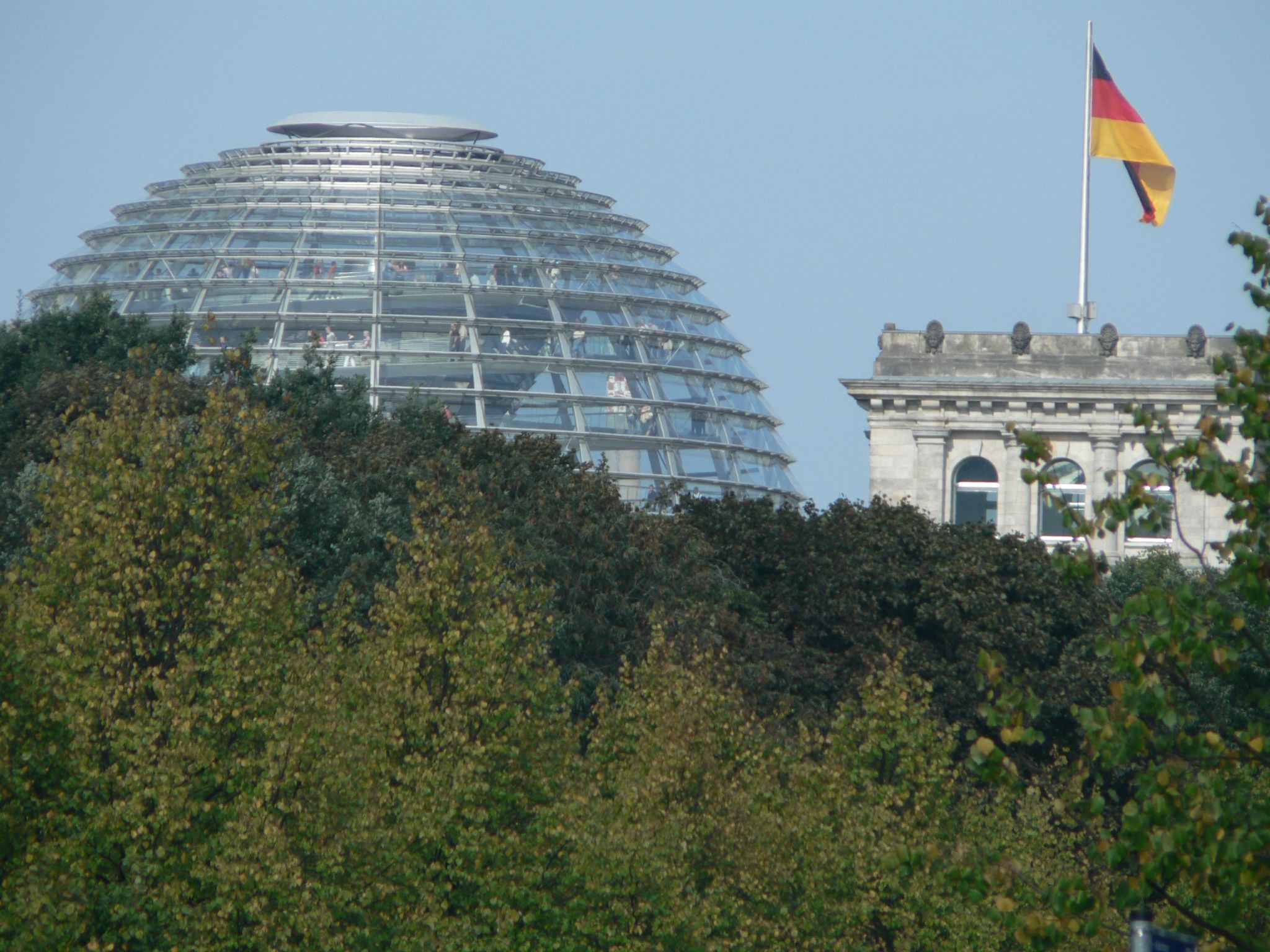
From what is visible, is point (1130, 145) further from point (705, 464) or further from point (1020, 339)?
point (705, 464)

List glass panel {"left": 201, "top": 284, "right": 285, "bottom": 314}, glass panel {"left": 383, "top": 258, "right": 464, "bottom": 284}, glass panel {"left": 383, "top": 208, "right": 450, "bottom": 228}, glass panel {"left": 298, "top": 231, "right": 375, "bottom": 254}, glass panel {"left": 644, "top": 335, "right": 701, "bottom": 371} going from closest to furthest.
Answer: glass panel {"left": 201, "top": 284, "right": 285, "bottom": 314} → glass panel {"left": 383, "top": 258, "right": 464, "bottom": 284} → glass panel {"left": 644, "top": 335, "right": 701, "bottom": 371} → glass panel {"left": 298, "top": 231, "right": 375, "bottom": 254} → glass panel {"left": 383, "top": 208, "right": 450, "bottom": 228}

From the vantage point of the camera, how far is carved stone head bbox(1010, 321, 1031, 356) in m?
57.9

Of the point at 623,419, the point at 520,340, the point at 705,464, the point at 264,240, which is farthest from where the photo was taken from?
the point at 264,240

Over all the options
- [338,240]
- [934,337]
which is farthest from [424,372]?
[934,337]

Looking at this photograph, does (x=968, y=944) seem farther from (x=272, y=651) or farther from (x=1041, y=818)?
(x=272, y=651)

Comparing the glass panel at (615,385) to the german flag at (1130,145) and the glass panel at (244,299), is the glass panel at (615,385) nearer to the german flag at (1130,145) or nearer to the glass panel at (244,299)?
the glass panel at (244,299)

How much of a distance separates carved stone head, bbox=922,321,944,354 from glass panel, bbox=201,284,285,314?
25249 millimetres

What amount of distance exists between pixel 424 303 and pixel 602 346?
6241 mm

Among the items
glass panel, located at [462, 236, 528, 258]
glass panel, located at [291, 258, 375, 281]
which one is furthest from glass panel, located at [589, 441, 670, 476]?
glass panel, located at [291, 258, 375, 281]

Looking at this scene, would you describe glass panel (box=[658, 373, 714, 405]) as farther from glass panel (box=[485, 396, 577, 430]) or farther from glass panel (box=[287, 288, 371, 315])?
glass panel (box=[287, 288, 371, 315])

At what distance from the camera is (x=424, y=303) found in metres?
75.4

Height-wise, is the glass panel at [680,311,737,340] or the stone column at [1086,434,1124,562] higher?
the glass panel at [680,311,737,340]

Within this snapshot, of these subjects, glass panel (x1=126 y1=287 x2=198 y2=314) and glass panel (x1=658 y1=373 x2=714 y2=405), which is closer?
glass panel (x1=126 y1=287 x2=198 y2=314)

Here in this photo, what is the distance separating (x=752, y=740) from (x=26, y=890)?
1273cm
